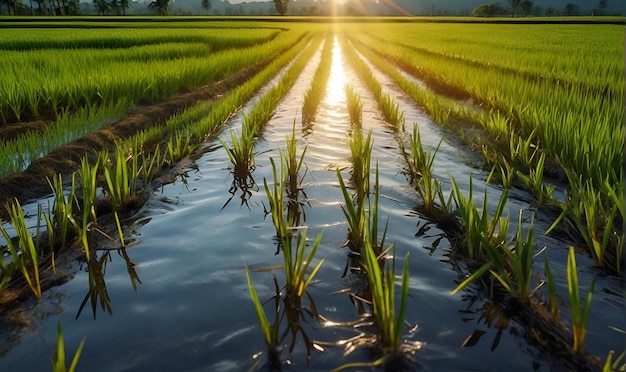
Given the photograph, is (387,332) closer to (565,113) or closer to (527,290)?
(527,290)

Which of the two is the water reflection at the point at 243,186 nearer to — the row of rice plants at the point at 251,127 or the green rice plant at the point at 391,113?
the row of rice plants at the point at 251,127

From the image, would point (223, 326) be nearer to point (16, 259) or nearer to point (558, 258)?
point (16, 259)

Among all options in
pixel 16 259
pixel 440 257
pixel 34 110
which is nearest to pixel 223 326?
pixel 16 259

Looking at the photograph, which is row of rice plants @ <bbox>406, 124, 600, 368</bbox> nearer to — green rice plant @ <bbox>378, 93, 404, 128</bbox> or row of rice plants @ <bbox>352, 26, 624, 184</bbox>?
row of rice plants @ <bbox>352, 26, 624, 184</bbox>

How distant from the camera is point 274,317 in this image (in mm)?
1654

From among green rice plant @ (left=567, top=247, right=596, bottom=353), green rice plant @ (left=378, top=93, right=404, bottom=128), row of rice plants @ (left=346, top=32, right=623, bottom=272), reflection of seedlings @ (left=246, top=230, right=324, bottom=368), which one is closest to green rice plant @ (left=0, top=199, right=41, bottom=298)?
reflection of seedlings @ (left=246, top=230, right=324, bottom=368)

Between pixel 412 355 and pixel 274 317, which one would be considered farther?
pixel 274 317

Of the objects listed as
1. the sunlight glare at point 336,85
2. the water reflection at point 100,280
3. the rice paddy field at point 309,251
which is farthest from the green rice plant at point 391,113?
the water reflection at point 100,280

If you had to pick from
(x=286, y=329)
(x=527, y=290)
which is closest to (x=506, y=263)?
(x=527, y=290)

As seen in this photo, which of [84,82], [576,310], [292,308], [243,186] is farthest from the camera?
[84,82]

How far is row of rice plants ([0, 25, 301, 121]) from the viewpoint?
16.7ft

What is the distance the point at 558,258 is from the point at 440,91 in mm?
6708

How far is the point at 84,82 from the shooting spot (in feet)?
19.3

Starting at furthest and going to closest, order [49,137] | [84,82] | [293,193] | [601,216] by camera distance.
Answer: [84,82]
[49,137]
[293,193]
[601,216]
